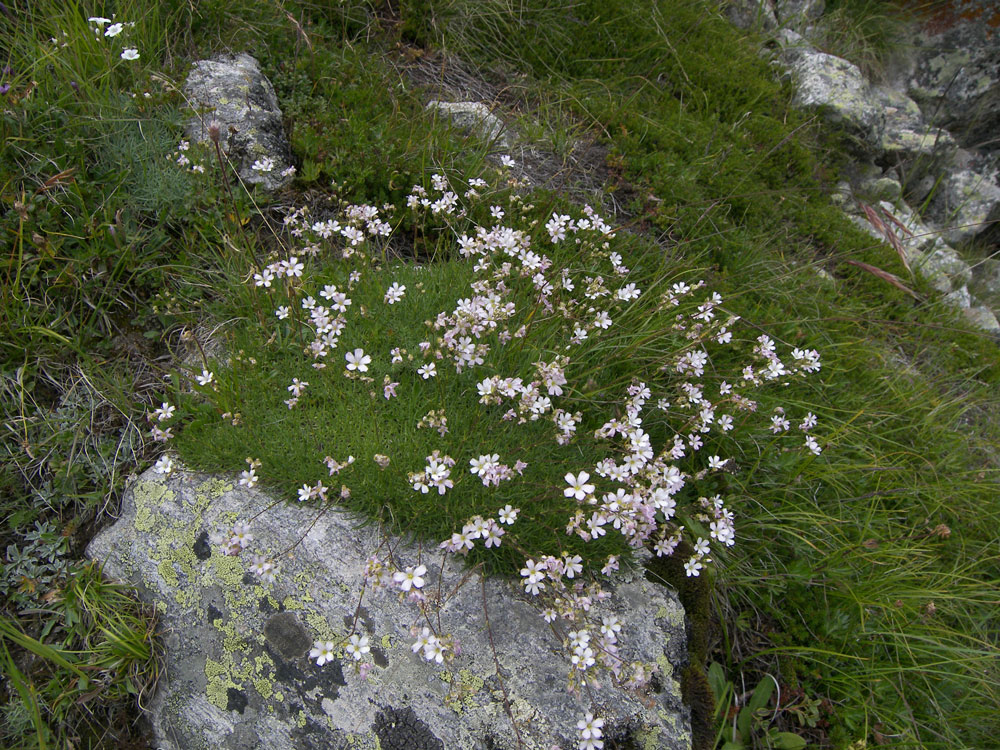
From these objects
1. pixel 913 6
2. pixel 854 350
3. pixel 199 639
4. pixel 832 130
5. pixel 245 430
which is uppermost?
pixel 913 6

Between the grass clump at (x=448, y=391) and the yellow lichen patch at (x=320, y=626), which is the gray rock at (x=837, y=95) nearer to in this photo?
the grass clump at (x=448, y=391)

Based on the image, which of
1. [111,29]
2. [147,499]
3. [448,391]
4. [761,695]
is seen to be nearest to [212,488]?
[147,499]

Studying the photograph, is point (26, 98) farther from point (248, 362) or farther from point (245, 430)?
point (245, 430)

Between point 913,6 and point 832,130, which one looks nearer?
point 832,130

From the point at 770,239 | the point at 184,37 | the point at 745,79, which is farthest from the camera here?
the point at 745,79

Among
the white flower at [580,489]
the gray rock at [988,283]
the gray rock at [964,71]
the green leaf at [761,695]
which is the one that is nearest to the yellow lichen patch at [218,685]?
the white flower at [580,489]

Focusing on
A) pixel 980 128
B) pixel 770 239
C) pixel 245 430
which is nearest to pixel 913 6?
pixel 980 128
